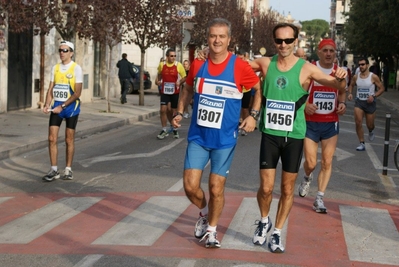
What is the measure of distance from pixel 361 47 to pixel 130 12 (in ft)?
131

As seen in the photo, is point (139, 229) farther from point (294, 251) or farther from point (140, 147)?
point (140, 147)

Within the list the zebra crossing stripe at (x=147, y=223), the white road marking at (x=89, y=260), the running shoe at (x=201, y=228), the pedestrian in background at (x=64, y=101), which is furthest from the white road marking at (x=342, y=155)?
the white road marking at (x=89, y=260)

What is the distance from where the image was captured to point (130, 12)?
26.9m

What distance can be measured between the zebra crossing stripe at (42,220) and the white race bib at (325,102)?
9.53ft

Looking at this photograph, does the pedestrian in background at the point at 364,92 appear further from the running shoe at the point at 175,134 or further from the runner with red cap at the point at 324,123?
the runner with red cap at the point at 324,123

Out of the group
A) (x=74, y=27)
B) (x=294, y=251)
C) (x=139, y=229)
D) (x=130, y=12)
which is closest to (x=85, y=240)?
(x=139, y=229)

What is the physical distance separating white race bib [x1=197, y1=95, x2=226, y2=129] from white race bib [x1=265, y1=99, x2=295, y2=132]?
52 centimetres

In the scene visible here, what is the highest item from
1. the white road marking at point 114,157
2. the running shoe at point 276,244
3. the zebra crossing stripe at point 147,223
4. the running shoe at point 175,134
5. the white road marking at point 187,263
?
the running shoe at point 276,244

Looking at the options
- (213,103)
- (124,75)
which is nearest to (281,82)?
(213,103)

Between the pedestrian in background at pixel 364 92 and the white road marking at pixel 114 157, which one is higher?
the pedestrian in background at pixel 364 92

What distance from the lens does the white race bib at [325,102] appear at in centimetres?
983

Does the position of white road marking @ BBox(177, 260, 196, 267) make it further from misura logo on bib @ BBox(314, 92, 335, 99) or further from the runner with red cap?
misura logo on bib @ BBox(314, 92, 335, 99)

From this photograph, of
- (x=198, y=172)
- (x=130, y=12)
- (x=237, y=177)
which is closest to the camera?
(x=198, y=172)

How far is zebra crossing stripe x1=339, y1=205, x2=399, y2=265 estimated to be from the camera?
24.2 ft
